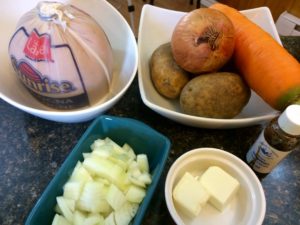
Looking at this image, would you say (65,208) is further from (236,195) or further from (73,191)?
(236,195)

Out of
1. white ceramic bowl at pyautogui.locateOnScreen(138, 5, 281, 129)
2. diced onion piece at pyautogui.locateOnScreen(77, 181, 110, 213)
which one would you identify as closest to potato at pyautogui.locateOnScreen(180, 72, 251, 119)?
white ceramic bowl at pyautogui.locateOnScreen(138, 5, 281, 129)

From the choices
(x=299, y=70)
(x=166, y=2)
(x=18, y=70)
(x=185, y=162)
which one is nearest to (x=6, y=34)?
(x=18, y=70)

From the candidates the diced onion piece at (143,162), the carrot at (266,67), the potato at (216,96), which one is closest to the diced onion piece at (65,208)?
the diced onion piece at (143,162)

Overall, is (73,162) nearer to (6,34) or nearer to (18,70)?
(18,70)

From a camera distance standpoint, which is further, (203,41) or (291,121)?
(203,41)

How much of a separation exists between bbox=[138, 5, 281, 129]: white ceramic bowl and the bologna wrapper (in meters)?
0.10

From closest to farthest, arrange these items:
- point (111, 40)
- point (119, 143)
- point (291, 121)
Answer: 1. point (291, 121)
2. point (119, 143)
3. point (111, 40)

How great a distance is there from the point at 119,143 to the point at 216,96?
0.62 ft

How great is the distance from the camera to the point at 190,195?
0.43 meters

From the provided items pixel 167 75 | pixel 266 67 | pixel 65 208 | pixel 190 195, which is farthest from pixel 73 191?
Answer: pixel 266 67

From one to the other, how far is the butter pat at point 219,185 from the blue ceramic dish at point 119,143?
7cm

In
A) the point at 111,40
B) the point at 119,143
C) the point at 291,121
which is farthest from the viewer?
the point at 111,40

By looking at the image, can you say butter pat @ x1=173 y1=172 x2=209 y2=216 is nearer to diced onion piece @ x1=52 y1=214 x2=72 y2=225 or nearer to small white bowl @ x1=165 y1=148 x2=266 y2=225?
small white bowl @ x1=165 y1=148 x2=266 y2=225

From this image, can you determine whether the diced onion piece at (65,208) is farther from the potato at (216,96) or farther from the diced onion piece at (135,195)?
the potato at (216,96)
